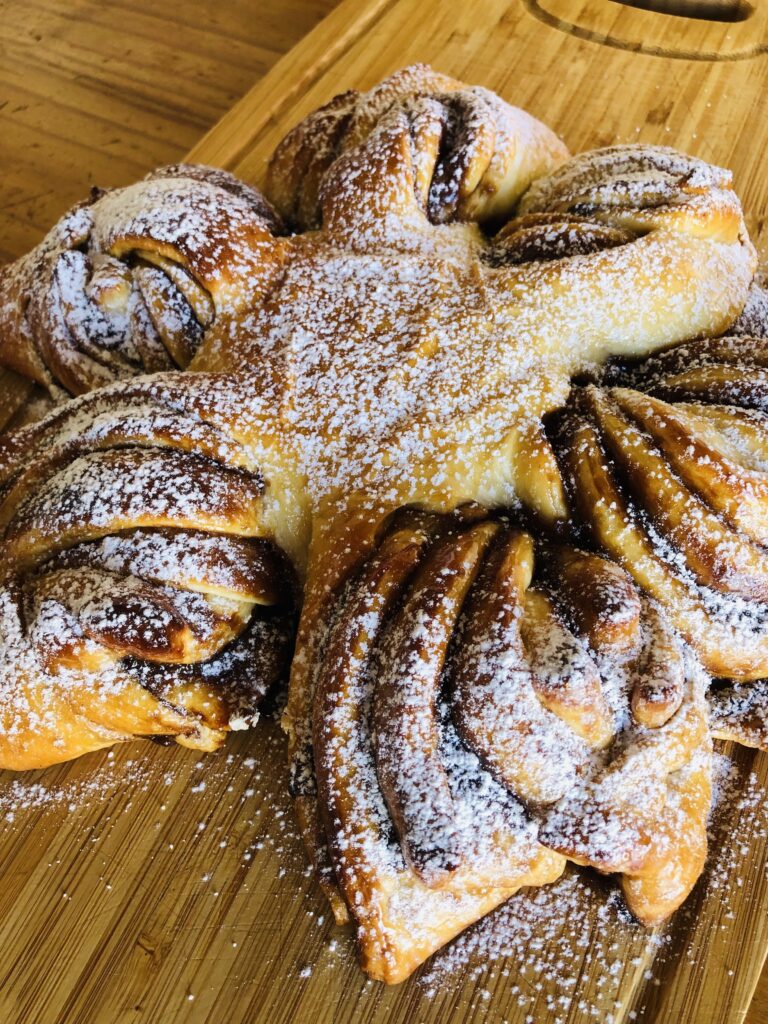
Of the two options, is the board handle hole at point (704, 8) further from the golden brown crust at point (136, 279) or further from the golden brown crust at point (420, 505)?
the golden brown crust at point (136, 279)

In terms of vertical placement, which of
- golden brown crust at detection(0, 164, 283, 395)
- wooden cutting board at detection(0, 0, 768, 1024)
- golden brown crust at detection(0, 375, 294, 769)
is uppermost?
golden brown crust at detection(0, 164, 283, 395)

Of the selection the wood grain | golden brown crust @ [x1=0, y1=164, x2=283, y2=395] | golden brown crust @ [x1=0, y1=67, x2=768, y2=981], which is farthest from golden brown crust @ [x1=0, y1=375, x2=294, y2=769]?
the wood grain

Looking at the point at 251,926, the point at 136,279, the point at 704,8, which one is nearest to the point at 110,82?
the point at 136,279

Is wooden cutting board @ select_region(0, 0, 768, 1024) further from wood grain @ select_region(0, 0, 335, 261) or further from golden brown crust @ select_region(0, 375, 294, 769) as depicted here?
wood grain @ select_region(0, 0, 335, 261)

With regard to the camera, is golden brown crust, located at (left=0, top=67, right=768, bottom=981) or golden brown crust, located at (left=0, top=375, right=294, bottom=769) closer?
golden brown crust, located at (left=0, top=67, right=768, bottom=981)

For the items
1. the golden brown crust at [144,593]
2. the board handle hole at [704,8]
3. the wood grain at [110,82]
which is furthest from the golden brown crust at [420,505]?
the board handle hole at [704,8]

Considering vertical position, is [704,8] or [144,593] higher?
[704,8]

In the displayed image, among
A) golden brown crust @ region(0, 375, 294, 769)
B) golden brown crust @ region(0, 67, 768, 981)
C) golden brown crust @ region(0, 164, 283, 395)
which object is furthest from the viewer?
golden brown crust @ region(0, 164, 283, 395)

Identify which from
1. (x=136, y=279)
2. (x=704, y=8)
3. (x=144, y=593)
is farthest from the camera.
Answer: (x=704, y=8)

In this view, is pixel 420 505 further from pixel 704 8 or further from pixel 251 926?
pixel 704 8

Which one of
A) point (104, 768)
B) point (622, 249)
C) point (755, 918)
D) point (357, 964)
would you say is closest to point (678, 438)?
point (622, 249)
